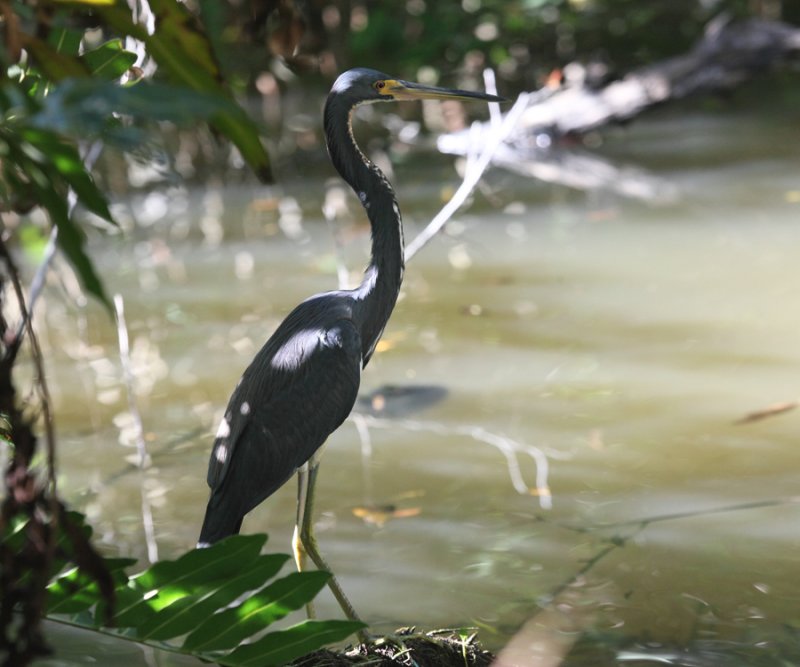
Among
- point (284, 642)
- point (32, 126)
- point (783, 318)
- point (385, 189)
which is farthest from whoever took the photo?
point (783, 318)

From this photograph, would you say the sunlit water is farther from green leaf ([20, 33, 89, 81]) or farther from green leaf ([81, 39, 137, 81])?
green leaf ([20, 33, 89, 81])

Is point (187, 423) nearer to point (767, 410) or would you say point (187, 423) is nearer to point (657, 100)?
point (767, 410)

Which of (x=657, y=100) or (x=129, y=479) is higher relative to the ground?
(x=657, y=100)

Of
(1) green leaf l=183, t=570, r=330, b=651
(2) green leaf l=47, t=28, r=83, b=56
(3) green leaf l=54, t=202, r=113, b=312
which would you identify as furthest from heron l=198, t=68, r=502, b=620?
(3) green leaf l=54, t=202, r=113, b=312

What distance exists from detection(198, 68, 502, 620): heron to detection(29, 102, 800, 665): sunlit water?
1.47ft

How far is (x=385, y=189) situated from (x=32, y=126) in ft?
5.42

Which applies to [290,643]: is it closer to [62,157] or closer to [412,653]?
[412,653]

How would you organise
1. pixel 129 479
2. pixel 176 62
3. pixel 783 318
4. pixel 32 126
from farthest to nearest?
1. pixel 783 318
2. pixel 129 479
3. pixel 176 62
4. pixel 32 126

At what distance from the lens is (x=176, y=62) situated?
1.69 metres

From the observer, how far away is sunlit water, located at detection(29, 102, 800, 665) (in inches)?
119

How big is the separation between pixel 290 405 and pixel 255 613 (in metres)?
0.87

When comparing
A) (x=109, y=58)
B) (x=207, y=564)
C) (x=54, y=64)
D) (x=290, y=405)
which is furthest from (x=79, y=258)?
(x=290, y=405)

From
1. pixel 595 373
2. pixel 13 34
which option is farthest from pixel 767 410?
pixel 13 34

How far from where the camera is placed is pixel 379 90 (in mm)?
2895
